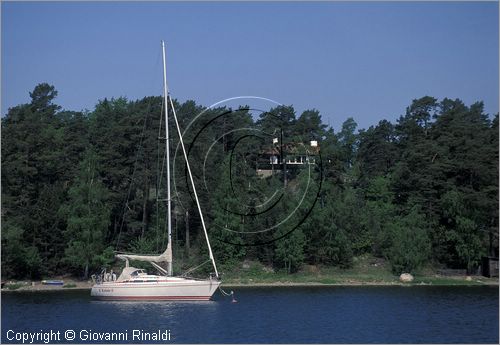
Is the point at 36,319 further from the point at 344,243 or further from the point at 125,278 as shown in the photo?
the point at 344,243

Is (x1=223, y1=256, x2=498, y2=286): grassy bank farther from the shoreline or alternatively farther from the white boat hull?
the white boat hull

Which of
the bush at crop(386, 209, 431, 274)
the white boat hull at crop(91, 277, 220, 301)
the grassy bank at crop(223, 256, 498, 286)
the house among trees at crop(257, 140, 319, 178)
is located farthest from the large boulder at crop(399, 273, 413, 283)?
the white boat hull at crop(91, 277, 220, 301)

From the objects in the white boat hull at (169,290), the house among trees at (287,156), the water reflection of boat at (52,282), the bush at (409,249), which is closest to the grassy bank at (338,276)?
the bush at (409,249)

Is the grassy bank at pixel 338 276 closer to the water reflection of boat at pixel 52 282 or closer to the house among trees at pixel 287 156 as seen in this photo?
the house among trees at pixel 287 156

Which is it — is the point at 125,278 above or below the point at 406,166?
below

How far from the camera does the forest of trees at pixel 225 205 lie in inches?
3290

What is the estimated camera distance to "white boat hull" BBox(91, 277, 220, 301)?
196 feet

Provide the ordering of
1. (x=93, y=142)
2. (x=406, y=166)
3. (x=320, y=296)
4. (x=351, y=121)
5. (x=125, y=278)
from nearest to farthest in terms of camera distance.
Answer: (x=125, y=278) → (x=320, y=296) → (x=406, y=166) → (x=93, y=142) → (x=351, y=121)

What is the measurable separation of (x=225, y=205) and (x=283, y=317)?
32.0m

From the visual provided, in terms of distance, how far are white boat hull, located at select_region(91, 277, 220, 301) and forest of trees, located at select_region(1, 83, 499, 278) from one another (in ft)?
67.9

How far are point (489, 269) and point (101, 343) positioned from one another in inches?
2098

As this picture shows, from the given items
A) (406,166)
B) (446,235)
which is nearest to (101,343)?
(446,235)

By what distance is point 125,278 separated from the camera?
6181cm

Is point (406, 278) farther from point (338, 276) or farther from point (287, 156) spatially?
point (287, 156)
